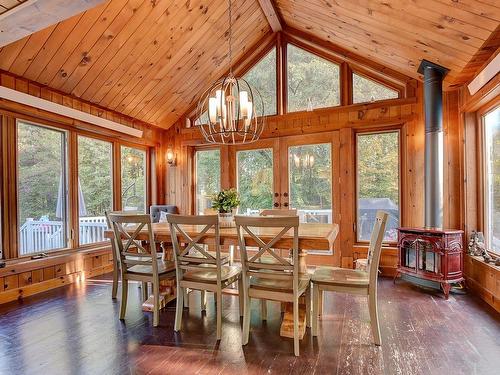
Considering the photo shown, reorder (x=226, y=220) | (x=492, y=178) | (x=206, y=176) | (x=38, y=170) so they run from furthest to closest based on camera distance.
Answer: (x=206, y=176) → (x=38, y=170) → (x=492, y=178) → (x=226, y=220)

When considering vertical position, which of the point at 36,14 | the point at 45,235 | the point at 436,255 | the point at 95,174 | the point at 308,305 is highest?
the point at 36,14

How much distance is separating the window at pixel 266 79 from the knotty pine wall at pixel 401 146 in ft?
1.06

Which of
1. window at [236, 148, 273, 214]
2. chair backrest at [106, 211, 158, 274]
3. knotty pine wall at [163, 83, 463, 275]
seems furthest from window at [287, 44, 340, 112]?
chair backrest at [106, 211, 158, 274]

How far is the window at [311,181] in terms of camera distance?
4688 mm

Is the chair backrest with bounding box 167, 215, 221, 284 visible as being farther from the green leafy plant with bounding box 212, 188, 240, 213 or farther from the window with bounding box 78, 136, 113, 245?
the window with bounding box 78, 136, 113, 245

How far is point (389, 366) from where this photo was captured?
78.0 inches

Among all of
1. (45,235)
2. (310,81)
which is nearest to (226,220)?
(45,235)

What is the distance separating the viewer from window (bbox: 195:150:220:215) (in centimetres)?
560

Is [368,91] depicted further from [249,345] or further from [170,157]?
[249,345]

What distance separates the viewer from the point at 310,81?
4879 mm

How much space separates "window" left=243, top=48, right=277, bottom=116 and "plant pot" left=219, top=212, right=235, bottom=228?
8.68ft

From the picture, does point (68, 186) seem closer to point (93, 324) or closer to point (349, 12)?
point (93, 324)

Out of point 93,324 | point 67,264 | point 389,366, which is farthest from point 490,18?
point 67,264

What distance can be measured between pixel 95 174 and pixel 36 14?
279 centimetres
